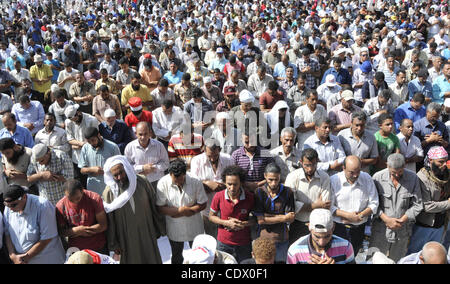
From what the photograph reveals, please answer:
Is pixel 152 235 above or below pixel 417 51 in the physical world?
below

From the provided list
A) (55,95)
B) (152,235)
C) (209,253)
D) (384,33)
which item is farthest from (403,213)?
(384,33)

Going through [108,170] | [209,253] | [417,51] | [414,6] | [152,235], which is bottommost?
[152,235]

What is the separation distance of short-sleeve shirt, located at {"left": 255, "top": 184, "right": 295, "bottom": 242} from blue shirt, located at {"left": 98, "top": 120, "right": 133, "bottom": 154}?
7.48ft

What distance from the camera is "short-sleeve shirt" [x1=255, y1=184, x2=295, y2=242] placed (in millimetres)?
3936

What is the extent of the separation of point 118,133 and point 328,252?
3.24 metres

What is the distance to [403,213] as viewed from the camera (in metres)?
4.14

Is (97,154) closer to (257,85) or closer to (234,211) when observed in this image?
(234,211)

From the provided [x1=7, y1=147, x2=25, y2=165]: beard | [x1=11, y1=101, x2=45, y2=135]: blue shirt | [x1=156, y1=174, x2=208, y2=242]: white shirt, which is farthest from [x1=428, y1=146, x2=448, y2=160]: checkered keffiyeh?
[x1=11, y1=101, x2=45, y2=135]: blue shirt

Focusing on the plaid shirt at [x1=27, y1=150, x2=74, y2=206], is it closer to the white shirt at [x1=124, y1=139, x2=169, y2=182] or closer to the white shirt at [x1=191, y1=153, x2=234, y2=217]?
the white shirt at [x1=124, y1=139, x2=169, y2=182]

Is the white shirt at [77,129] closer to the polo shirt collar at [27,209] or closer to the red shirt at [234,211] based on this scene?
the polo shirt collar at [27,209]

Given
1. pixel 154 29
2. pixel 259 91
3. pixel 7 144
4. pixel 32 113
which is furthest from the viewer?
pixel 154 29

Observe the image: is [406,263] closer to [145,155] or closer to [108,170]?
[108,170]

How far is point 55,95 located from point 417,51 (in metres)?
7.07

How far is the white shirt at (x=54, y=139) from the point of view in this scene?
5441mm
